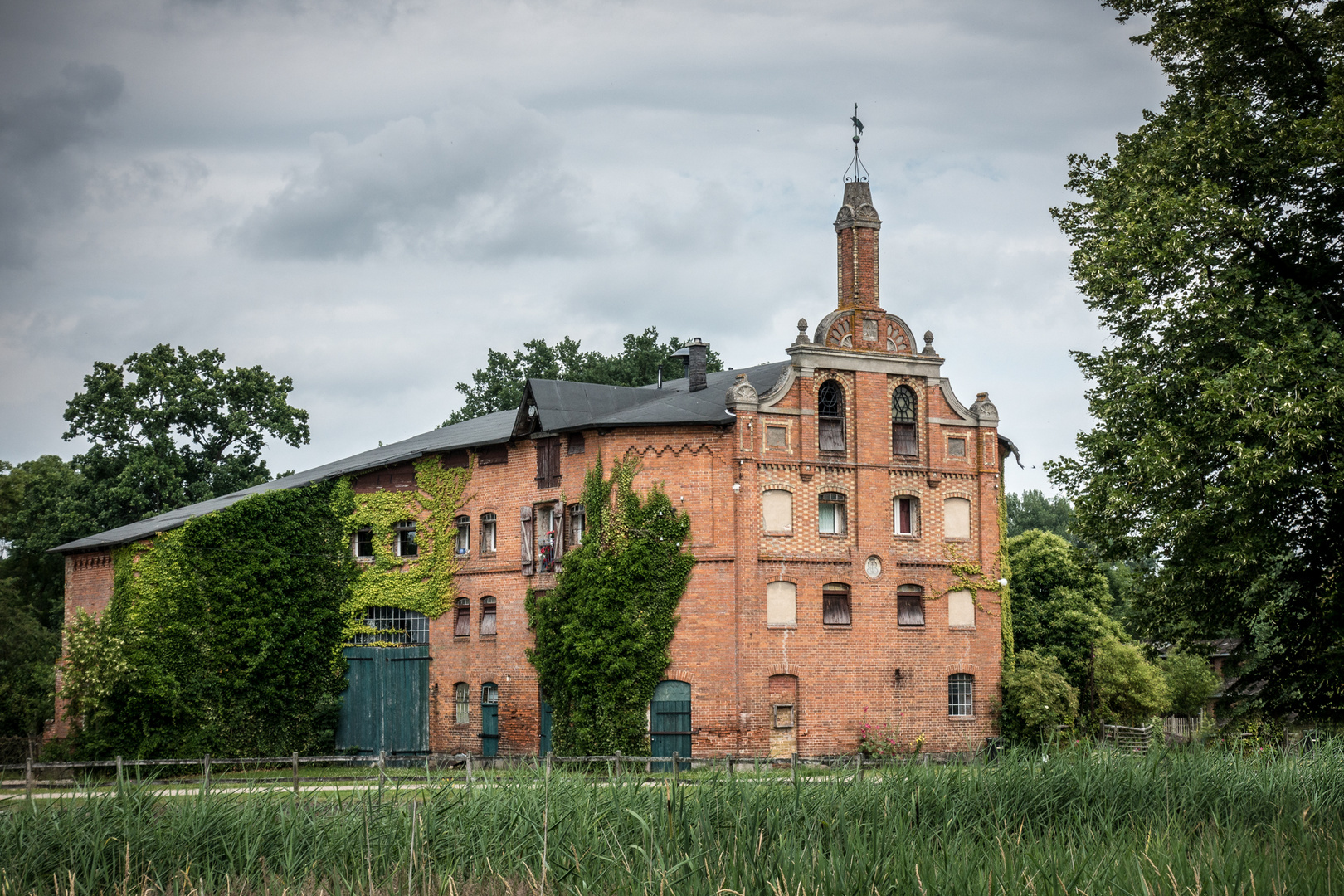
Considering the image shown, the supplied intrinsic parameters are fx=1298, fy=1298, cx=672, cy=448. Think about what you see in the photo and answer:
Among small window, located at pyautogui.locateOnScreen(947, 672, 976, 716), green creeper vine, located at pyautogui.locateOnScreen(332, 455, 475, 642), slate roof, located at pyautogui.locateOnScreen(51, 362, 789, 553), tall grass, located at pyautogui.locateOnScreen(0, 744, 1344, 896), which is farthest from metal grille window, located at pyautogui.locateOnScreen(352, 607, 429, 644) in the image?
tall grass, located at pyautogui.locateOnScreen(0, 744, 1344, 896)

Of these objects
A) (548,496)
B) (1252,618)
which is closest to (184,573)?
(548,496)

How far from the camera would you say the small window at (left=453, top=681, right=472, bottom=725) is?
35219 millimetres

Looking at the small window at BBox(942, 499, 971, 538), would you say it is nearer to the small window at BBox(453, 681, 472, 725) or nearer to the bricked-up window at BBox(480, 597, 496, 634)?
the bricked-up window at BBox(480, 597, 496, 634)

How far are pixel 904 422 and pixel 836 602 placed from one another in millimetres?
5120

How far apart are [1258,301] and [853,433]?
39.9ft

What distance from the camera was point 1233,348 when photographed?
21.8 m

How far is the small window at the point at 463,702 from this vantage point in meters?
35.2

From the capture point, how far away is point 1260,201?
2258 cm

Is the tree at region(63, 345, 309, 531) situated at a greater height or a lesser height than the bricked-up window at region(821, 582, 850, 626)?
greater

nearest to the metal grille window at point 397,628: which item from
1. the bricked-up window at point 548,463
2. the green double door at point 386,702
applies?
the green double door at point 386,702

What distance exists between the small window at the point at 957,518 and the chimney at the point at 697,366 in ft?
25.0

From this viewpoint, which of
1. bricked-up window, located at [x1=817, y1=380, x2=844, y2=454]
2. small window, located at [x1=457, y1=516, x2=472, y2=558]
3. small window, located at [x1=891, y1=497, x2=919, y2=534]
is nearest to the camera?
bricked-up window, located at [x1=817, y1=380, x2=844, y2=454]

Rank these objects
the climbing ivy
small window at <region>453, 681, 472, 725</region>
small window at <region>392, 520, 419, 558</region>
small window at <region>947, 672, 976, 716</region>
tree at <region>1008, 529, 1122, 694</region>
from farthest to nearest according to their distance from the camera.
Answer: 1. tree at <region>1008, 529, 1122, 694</region>
2. small window at <region>392, 520, 419, 558</region>
3. small window at <region>453, 681, 472, 725</region>
4. small window at <region>947, 672, 976, 716</region>
5. the climbing ivy

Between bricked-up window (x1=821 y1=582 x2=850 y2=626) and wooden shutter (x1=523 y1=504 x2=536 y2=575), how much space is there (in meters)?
7.65
